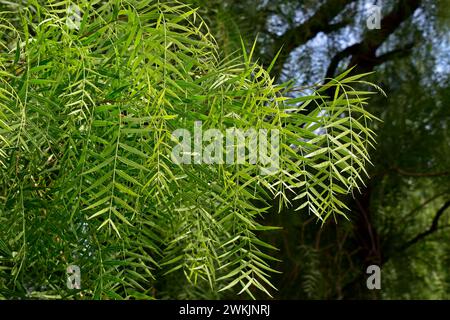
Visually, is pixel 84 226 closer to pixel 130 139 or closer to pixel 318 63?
pixel 130 139

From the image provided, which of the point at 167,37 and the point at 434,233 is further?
the point at 434,233

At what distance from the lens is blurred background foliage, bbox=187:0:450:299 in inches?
75.4

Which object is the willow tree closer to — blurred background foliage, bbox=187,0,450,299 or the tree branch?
blurred background foliage, bbox=187,0,450,299

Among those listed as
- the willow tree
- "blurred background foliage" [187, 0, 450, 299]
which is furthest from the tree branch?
the willow tree

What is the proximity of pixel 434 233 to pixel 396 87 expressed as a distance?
438mm

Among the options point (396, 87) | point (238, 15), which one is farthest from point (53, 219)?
point (396, 87)

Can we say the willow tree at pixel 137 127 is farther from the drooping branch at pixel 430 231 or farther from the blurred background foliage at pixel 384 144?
the drooping branch at pixel 430 231

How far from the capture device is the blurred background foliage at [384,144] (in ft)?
6.29

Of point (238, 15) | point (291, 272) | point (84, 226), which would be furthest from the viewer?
point (291, 272)

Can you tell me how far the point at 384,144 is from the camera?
1978 millimetres

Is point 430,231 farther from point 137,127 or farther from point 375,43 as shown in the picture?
point 137,127

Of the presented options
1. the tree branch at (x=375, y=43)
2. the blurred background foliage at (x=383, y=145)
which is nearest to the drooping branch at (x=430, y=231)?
the blurred background foliage at (x=383, y=145)

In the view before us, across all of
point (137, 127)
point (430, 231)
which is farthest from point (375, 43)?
point (137, 127)

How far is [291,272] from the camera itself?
197cm
